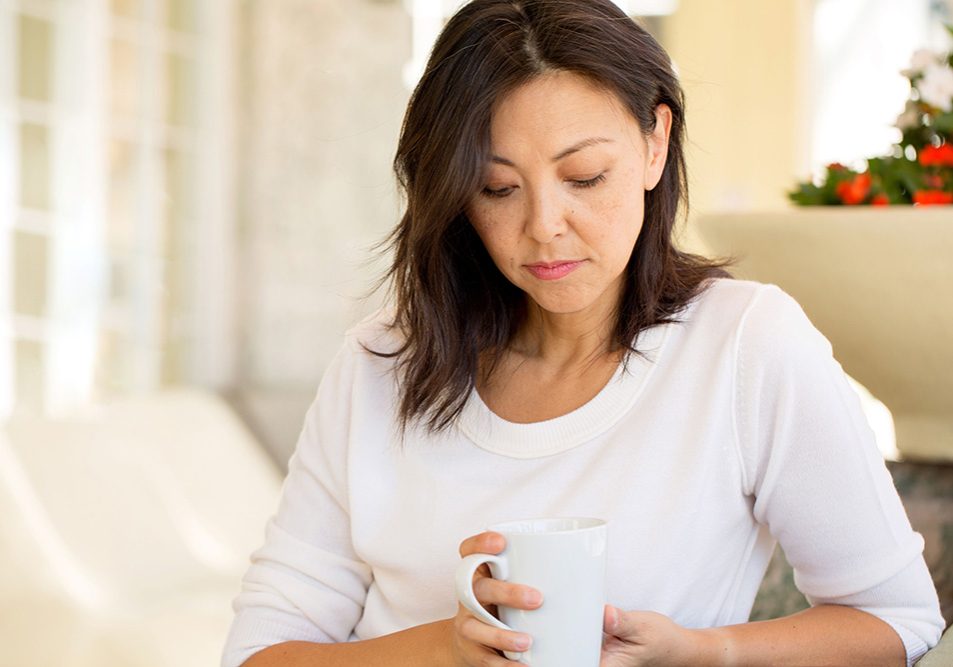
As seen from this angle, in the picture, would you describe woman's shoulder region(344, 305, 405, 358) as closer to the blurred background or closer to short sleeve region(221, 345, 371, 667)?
short sleeve region(221, 345, 371, 667)

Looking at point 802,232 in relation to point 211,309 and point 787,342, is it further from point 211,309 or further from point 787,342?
point 211,309

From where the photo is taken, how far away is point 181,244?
14.0 feet

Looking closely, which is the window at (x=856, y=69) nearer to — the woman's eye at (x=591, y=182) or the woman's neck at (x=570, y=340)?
the woman's neck at (x=570, y=340)

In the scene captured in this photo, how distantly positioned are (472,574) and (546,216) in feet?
1.33

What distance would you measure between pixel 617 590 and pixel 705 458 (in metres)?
0.15

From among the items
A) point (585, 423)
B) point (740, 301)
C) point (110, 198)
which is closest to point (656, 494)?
point (585, 423)

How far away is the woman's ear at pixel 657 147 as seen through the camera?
1236 millimetres

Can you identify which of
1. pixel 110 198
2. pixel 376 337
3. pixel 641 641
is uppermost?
pixel 376 337

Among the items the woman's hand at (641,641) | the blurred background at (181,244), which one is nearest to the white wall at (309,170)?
the blurred background at (181,244)

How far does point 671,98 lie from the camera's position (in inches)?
49.6

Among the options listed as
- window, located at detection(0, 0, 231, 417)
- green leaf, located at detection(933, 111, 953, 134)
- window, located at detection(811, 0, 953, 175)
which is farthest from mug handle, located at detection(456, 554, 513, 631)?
window, located at detection(811, 0, 953, 175)

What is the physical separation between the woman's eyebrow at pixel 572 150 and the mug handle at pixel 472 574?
43 centimetres

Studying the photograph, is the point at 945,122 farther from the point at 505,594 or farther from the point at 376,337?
the point at 505,594

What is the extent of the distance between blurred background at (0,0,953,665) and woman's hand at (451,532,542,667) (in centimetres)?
218
